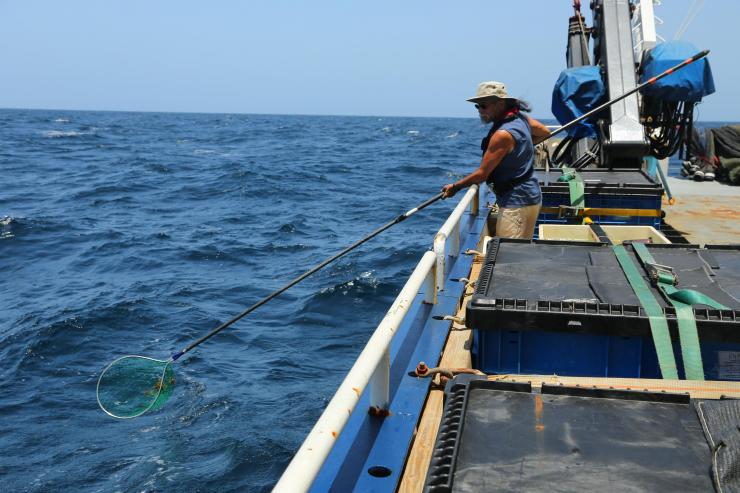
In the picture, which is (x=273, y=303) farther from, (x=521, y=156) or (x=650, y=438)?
(x=650, y=438)

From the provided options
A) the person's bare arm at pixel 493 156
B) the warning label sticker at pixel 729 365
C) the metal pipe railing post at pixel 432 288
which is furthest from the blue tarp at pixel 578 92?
the warning label sticker at pixel 729 365

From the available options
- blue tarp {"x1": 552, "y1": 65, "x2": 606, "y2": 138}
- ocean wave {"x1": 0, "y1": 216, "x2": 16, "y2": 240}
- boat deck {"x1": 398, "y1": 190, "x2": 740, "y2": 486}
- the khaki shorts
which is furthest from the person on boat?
ocean wave {"x1": 0, "y1": 216, "x2": 16, "y2": 240}

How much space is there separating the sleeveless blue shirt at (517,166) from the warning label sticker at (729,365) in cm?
230

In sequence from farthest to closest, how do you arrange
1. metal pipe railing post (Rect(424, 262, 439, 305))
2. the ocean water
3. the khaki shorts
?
the ocean water < the khaki shorts < metal pipe railing post (Rect(424, 262, 439, 305))

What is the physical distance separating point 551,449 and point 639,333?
3.93 ft

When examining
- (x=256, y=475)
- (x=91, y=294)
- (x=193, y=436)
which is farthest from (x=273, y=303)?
(x=256, y=475)

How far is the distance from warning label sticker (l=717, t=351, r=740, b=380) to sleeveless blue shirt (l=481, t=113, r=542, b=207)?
2.30m

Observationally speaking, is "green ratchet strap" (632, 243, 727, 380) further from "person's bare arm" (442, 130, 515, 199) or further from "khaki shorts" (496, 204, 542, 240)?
"khaki shorts" (496, 204, 542, 240)

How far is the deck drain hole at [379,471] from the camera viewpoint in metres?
2.71

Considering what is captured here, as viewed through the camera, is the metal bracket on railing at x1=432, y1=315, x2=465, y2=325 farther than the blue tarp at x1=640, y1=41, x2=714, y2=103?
No

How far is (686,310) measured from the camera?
3111 millimetres

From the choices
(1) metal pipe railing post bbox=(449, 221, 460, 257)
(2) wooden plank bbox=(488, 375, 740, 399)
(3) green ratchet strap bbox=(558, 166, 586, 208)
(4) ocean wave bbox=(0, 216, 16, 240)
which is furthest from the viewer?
(4) ocean wave bbox=(0, 216, 16, 240)

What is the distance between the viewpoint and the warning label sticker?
317 cm

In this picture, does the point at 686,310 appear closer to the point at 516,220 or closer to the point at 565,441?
the point at 565,441
